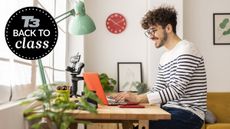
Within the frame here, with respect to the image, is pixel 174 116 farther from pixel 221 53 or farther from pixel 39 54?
pixel 221 53

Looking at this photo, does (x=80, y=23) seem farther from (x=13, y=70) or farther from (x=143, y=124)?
(x=143, y=124)

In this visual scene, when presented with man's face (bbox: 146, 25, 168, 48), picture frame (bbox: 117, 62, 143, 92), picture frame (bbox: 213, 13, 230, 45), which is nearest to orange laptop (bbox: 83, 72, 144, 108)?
man's face (bbox: 146, 25, 168, 48)

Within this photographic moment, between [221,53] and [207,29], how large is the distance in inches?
15.6


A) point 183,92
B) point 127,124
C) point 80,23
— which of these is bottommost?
point 127,124

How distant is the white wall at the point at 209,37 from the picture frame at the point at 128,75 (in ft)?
2.80

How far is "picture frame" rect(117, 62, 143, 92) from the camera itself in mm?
5129

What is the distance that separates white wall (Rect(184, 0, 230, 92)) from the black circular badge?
365cm

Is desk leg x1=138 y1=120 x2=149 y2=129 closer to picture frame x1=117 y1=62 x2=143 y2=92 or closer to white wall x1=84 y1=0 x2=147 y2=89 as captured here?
picture frame x1=117 y1=62 x2=143 y2=92

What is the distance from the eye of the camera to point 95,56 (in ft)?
17.2

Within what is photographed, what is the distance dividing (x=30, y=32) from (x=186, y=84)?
1083mm

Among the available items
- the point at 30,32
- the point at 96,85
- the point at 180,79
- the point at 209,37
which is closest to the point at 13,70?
the point at 30,32

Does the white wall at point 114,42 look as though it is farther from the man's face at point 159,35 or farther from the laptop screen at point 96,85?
the laptop screen at point 96,85

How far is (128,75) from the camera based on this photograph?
5148 millimetres

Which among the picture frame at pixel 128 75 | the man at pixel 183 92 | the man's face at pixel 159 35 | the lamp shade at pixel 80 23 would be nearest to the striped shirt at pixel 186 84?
the man at pixel 183 92
